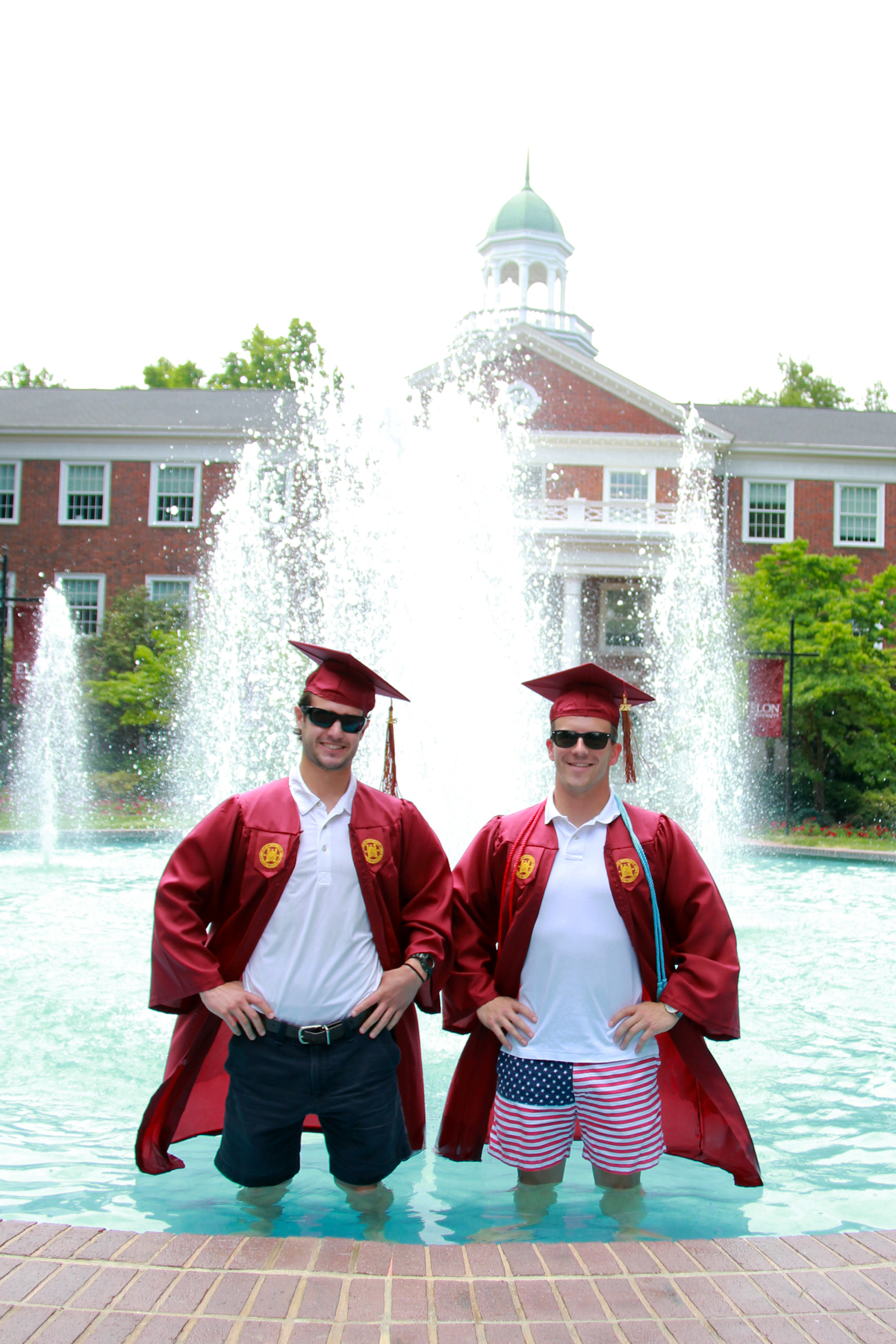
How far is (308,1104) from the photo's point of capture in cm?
301

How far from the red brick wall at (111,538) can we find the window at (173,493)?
17 cm

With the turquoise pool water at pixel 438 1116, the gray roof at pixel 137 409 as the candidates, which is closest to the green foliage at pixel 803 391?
the gray roof at pixel 137 409

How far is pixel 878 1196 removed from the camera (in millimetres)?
3809

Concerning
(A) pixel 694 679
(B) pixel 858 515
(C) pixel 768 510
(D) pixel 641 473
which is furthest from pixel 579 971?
(B) pixel 858 515

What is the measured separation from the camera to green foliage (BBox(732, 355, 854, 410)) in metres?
45.0

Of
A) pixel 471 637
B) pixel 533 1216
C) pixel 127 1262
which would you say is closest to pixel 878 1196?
pixel 533 1216

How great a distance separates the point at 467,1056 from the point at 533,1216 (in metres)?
0.59

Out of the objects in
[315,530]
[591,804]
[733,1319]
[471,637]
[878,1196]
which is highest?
[315,530]

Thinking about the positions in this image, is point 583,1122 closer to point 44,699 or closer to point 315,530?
point 44,699

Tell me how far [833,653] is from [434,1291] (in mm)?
18228

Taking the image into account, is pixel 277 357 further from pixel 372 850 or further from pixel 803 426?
pixel 372 850

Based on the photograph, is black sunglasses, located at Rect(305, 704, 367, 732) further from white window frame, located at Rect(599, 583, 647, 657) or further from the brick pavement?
white window frame, located at Rect(599, 583, 647, 657)

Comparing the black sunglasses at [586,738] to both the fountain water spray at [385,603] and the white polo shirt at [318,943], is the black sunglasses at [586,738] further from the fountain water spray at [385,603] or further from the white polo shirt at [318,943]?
the fountain water spray at [385,603]

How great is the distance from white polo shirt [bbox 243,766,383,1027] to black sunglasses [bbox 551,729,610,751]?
2.25ft
